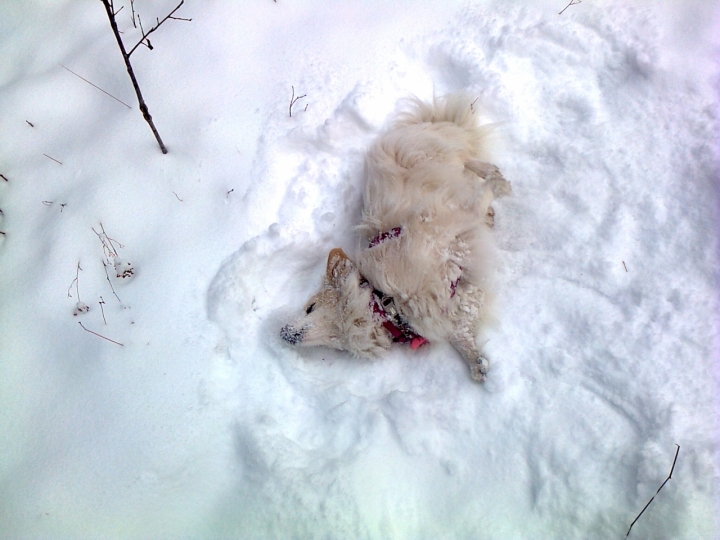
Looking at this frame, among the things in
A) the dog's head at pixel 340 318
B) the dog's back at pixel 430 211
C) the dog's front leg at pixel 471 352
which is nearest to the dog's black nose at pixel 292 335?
the dog's head at pixel 340 318

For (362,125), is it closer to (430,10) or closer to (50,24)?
(430,10)

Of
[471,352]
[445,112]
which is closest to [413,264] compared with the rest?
[471,352]

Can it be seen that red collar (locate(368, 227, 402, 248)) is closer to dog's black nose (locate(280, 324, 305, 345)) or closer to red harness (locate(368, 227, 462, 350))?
red harness (locate(368, 227, 462, 350))

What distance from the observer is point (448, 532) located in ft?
6.46

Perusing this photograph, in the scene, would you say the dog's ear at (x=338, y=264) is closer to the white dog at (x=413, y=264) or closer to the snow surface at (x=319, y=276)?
the white dog at (x=413, y=264)

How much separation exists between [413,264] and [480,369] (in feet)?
2.24

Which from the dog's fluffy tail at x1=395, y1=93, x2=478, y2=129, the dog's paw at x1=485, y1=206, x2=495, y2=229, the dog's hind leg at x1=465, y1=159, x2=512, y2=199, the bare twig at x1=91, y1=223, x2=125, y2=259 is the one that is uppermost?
the dog's fluffy tail at x1=395, y1=93, x2=478, y2=129

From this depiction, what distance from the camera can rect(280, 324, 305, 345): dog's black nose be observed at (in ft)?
7.63

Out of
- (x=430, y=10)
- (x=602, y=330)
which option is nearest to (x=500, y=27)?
(x=430, y=10)

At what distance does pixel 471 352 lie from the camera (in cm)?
234

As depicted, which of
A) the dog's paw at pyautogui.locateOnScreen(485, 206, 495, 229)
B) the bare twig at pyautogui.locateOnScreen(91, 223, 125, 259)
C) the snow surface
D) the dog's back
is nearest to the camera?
the snow surface

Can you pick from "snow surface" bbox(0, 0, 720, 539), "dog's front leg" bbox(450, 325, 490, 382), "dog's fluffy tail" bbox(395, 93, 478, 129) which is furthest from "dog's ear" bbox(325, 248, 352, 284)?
"dog's fluffy tail" bbox(395, 93, 478, 129)

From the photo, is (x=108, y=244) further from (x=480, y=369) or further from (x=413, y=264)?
(x=480, y=369)

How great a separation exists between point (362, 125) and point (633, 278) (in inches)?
72.9
